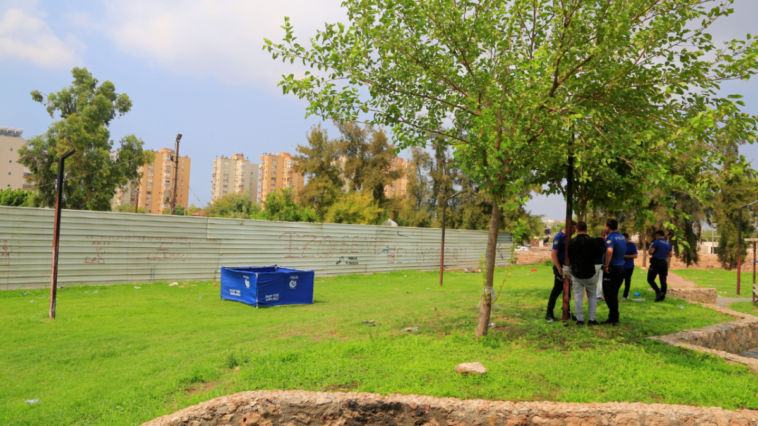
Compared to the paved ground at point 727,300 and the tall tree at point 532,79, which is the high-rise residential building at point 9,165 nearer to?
the tall tree at point 532,79

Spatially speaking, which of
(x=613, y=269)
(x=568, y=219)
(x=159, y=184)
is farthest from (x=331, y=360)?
(x=159, y=184)

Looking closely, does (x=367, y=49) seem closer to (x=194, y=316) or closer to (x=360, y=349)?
(x=360, y=349)

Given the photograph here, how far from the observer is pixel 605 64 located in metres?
6.49

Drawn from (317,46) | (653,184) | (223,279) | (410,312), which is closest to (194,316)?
(223,279)

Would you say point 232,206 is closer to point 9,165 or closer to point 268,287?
point 9,165

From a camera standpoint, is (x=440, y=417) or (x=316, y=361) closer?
(x=440, y=417)

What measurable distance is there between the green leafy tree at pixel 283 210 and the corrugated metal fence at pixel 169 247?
632cm

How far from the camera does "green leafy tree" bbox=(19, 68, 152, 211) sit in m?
34.2

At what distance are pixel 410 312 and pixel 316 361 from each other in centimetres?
409

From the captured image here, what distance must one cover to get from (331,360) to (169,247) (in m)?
11.7

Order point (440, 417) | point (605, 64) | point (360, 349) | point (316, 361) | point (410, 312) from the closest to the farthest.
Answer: point (440, 417)
point (316, 361)
point (360, 349)
point (605, 64)
point (410, 312)

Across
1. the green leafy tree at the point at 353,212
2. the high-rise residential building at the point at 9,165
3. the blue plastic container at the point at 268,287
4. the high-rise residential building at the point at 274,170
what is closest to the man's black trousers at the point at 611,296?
the blue plastic container at the point at 268,287

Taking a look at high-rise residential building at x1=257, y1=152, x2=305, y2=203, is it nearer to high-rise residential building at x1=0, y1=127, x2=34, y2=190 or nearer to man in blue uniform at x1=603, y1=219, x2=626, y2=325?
high-rise residential building at x1=0, y1=127, x2=34, y2=190

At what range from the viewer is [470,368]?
490cm
